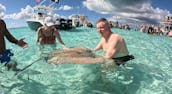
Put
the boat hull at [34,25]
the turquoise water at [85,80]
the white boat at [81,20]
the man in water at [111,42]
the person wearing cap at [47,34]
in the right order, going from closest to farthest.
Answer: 1. the turquoise water at [85,80]
2. the man in water at [111,42]
3. the person wearing cap at [47,34]
4. the boat hull at [34,25]
5. the white boat at [81,20]

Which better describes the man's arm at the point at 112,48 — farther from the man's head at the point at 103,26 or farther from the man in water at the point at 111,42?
the man's head at the point at 103,26

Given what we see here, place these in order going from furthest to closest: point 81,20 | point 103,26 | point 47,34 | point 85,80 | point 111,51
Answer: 1. point 81,20
2. point 47,34
3. point 85,80
4. point 111,51
5. point 103,26

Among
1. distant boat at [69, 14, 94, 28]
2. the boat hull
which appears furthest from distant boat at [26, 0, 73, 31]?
distant boat at [69, 14, 94, 28]

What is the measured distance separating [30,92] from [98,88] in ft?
4.88

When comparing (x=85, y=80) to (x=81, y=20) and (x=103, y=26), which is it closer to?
(x=103, y=26)

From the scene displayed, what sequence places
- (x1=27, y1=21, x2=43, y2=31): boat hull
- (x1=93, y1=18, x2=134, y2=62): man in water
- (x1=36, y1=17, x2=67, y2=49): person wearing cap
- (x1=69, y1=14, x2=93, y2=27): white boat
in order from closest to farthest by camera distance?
(x1=93, y1=18, x2=134, y2=62): man in water < (x1=36, y1=17, x2=67, y2=49): person wearing cap < (x1=27, y1=21, x2=43, y2=31): boat hull < (x1=69, y1=14, x2=93, y2=27): white boat

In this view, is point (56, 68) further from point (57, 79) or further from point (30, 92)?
point (30, 92)

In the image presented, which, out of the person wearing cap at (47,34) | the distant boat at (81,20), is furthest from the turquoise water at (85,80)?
the distant boat at (81,20)

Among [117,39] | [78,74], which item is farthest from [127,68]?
[117,39]

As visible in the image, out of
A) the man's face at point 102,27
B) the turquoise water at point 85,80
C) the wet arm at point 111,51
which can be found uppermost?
the man's face at point 102,27

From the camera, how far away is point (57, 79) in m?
6.90

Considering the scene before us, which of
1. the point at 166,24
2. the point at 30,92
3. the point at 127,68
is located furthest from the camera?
the point at 166,24

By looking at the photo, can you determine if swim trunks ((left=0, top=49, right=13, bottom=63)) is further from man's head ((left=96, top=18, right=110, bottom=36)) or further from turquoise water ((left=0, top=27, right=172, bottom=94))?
man's head ((left=96, top=18, right=110, bottom=36))

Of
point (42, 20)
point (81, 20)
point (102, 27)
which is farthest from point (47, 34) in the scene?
point (81, 20)
